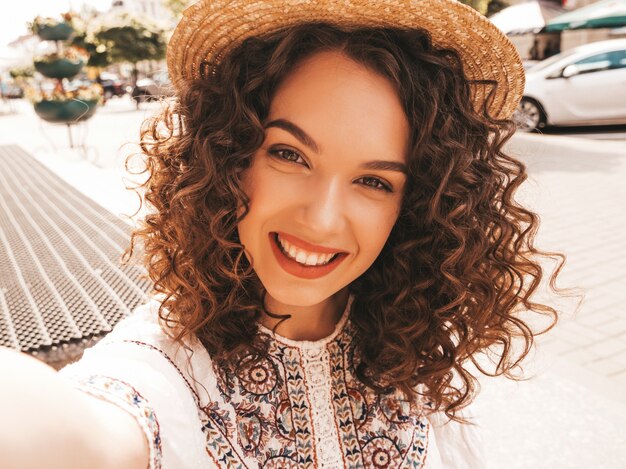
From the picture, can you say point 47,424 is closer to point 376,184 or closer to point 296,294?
point 296,294

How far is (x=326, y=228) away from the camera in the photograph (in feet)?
3.84

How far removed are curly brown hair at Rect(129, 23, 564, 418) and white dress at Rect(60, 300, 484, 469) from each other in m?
0.05

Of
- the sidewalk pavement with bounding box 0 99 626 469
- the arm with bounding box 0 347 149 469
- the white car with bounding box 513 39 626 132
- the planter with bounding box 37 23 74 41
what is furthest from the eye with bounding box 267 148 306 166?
the white car with bounding box 513 39 626 132

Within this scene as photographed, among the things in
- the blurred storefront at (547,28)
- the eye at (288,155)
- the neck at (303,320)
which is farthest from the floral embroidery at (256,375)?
the blurred storefront at (547,28)

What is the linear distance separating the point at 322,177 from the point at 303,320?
0.41 metres

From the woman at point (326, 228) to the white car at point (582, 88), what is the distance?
27.1 feet

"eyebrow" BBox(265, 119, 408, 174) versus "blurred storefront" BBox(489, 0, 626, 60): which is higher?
"eyebrow" BBox(265, 119, 408, 174)

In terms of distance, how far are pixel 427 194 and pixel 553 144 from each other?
8143mm

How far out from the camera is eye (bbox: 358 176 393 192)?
1268 millimetres

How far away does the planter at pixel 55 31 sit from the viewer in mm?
7250

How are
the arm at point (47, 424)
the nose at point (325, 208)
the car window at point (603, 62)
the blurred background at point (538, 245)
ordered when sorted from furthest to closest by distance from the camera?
1. the car window at point (603, 62)
2. the blurred background at point (538, 245)
3. the nose at point (325, 208)
4. the arm at point (47, 424)

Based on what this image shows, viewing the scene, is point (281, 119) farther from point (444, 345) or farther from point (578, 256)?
point (578, 256)

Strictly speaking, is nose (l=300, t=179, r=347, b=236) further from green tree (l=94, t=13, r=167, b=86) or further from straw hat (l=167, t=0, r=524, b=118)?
green tree (l=94, t=13, r=167, b=86)

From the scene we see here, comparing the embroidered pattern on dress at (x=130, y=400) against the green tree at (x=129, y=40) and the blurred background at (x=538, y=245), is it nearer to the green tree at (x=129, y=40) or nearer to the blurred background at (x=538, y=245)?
the blurred background at (x=538, y=245)
